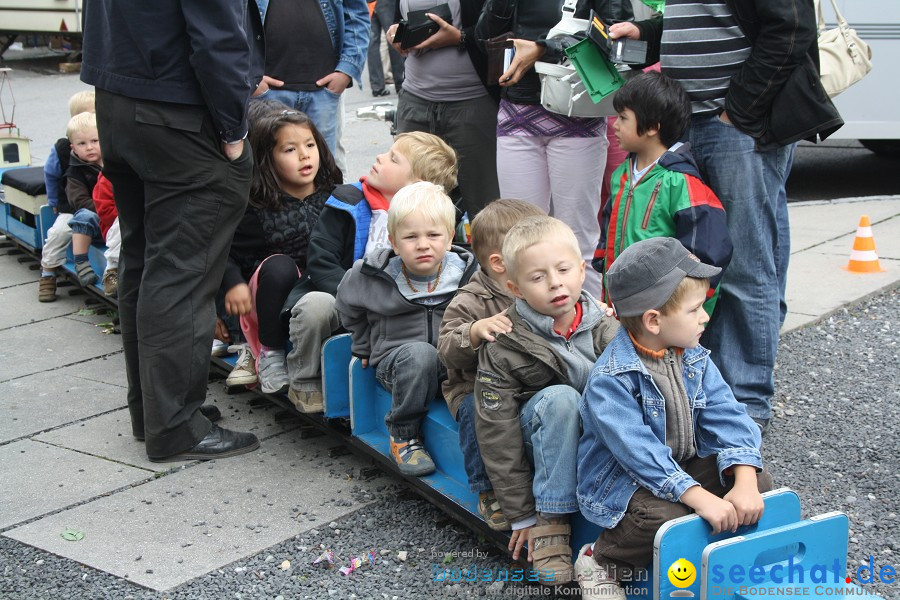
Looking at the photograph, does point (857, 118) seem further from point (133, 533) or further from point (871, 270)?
point (133, 533)

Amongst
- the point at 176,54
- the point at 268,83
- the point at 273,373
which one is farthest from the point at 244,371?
the point at 268,83

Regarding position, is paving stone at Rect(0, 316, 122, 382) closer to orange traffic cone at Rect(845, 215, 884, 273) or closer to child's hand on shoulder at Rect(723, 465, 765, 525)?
child's hand on shoulder at Rect(723, 465, 765, 525)

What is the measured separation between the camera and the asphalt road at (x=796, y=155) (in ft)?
31.8

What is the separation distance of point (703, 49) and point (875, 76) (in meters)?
5.35

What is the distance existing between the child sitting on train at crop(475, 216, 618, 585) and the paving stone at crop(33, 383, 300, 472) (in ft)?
5.37

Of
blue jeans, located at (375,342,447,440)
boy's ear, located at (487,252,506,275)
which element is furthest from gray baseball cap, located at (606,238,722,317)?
blue jeans, located at (375,342,447,440)

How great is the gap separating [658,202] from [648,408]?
1.38m

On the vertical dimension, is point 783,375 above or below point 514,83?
below

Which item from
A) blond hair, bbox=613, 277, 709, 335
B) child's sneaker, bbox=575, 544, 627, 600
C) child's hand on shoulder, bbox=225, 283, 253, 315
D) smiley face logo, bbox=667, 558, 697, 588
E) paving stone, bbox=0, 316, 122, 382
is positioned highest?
blond hair, bbox=613, 277, 709, 335

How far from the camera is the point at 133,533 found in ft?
12.2

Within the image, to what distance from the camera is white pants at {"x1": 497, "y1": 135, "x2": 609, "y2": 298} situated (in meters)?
4.97

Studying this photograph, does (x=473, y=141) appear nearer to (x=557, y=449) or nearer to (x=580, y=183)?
(x=580, y=183)

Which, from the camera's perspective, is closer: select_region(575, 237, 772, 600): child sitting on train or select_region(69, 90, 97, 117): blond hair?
select_region(575, 237, 772, 600): child sitting on train

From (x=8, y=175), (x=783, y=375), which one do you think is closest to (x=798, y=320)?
(x=783, y=375)
